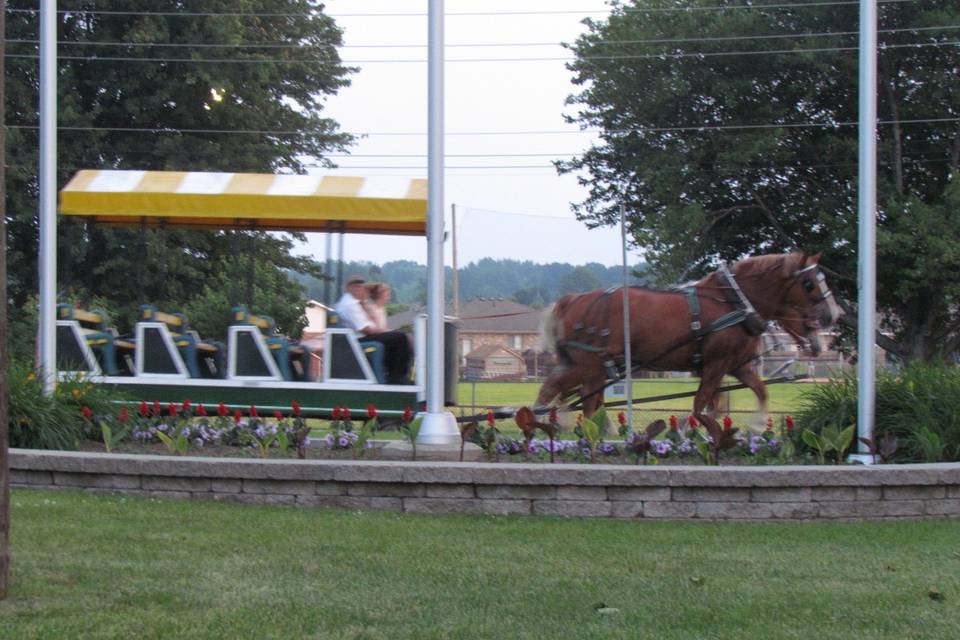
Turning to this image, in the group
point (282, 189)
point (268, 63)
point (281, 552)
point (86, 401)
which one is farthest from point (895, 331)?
point (281, 552)

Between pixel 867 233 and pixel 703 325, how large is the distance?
265cm

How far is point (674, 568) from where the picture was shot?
6.05 meters

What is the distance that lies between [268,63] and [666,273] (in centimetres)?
1202

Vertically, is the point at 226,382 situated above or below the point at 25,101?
below

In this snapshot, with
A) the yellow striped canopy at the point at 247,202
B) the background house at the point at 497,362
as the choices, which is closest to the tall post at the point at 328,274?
the yellow striped canopy at the point at 247,202

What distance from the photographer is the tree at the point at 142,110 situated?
2841 cm

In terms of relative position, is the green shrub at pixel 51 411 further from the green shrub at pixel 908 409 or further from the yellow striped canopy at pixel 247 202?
the green shrub at pixel 908 409

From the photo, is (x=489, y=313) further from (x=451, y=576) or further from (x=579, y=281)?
(x=451, y=576)

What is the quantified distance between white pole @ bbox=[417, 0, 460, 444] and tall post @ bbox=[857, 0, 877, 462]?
3.05 m

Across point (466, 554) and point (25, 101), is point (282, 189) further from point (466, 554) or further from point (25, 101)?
point (25, 101)

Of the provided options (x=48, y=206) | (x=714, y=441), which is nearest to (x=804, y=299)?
(x=714, y=441)

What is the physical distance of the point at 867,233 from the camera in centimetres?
893

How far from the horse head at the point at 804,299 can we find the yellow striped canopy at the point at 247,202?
3.64 metres

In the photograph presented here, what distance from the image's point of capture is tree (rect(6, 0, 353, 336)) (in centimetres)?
2841
